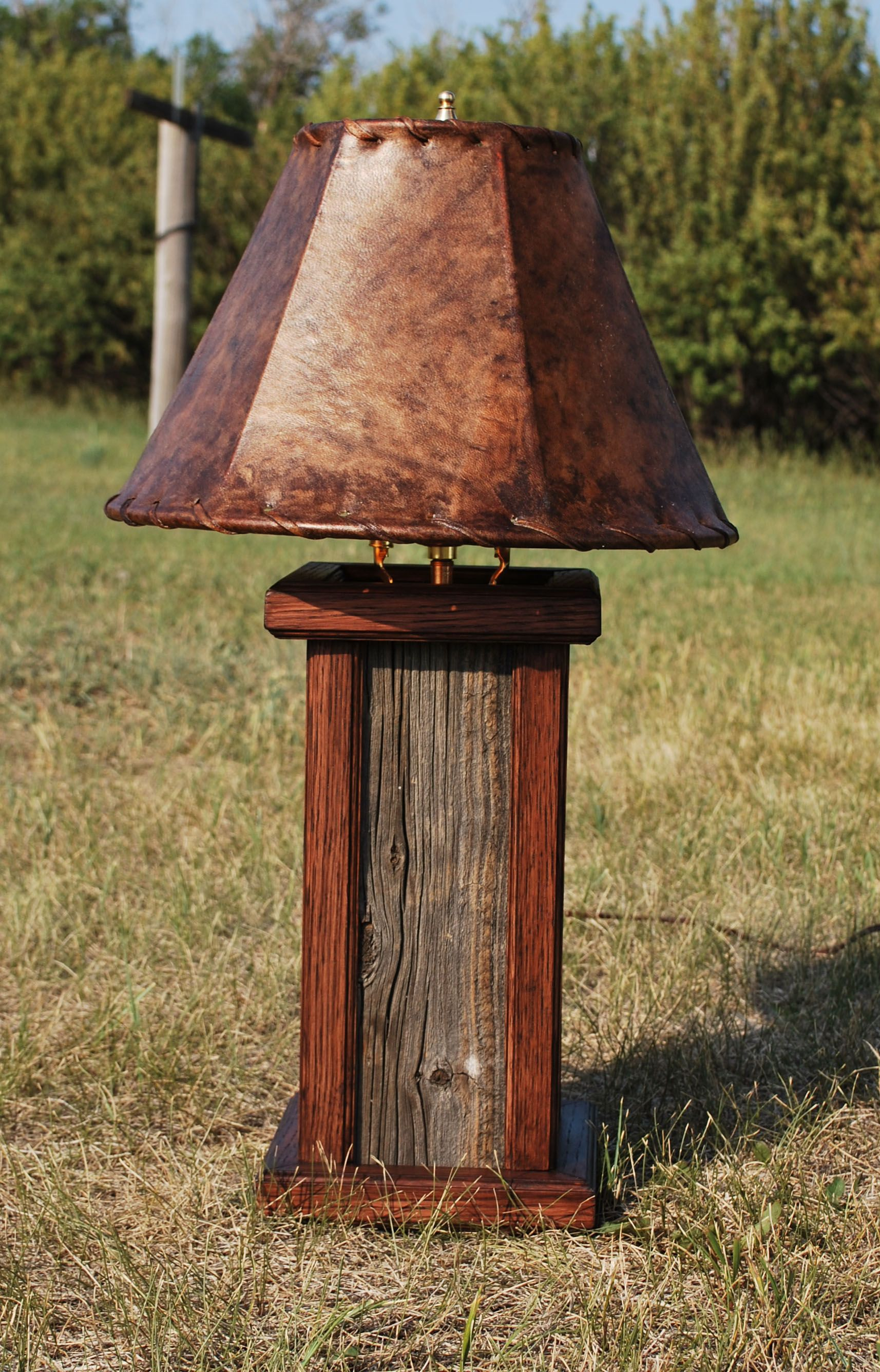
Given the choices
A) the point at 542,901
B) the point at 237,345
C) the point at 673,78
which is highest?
the point at 673,78

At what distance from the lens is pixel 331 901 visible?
6.73 ft

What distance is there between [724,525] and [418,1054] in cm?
94

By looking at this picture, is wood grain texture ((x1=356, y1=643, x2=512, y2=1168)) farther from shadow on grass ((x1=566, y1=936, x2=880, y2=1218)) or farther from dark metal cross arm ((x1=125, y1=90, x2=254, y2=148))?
dark metal cross arm ((x1=125, y1=90, x2=254, y2=148))

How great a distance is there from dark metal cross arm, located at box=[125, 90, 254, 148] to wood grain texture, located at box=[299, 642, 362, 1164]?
8.29m

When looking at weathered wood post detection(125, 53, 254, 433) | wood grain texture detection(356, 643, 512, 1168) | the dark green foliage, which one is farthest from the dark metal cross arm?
wood grain texture detection(356, 643, 512, 1168)

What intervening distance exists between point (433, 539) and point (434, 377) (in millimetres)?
235

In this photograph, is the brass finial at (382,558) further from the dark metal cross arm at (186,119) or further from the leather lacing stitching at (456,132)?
the dark metal cross arm at (186,119)

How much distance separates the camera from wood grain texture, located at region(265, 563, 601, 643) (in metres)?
1.94

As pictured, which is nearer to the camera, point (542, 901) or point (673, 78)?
point (542, 901)

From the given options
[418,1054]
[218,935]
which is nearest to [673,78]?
[218,935]

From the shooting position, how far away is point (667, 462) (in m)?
1.90

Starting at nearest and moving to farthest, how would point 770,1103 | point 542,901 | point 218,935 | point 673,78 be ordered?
point 542,901, point 770,1103, point 218,935, point 673,78

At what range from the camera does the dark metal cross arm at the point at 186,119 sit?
932 cm

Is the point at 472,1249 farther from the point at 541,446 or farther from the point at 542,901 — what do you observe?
→ the point at 541,446
